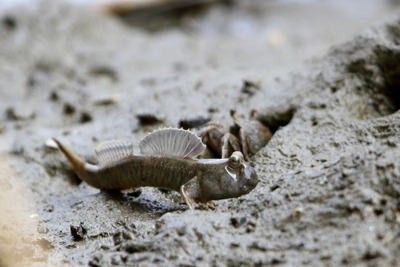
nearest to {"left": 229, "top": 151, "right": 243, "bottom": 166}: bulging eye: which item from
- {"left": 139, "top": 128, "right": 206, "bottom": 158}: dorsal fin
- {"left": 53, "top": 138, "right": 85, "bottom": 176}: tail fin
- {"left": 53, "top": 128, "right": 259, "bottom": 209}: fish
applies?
{"left": 53, "top": 128, "right": 259, "bottom": 209}: fish

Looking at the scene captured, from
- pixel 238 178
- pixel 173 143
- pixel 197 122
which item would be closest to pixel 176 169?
pixel 173 143

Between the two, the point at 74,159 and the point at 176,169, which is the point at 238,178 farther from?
the point at 74,159

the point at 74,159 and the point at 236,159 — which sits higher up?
the point at 236,159

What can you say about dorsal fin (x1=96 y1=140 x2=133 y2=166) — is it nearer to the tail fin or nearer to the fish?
the fish

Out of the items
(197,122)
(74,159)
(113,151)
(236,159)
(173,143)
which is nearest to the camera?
(236,159)

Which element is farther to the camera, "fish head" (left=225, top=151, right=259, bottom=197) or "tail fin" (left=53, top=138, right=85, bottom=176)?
"tail fin" (left=53, top=138, right=85, bottom=176)

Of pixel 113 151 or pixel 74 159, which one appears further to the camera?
pixel 74 159

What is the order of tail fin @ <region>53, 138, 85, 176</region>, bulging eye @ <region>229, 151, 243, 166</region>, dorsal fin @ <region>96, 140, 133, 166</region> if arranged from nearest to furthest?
bulging eye @ <region>229, 151, 243, 166</region>, dorsal fin @ <region>96, 140, 133, 166</region>, tail fin @ <region>53, 138, 85, 176</region>

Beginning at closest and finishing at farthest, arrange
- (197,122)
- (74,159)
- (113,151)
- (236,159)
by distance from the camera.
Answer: (236,159), (113,151), (74,159), (197,122)
